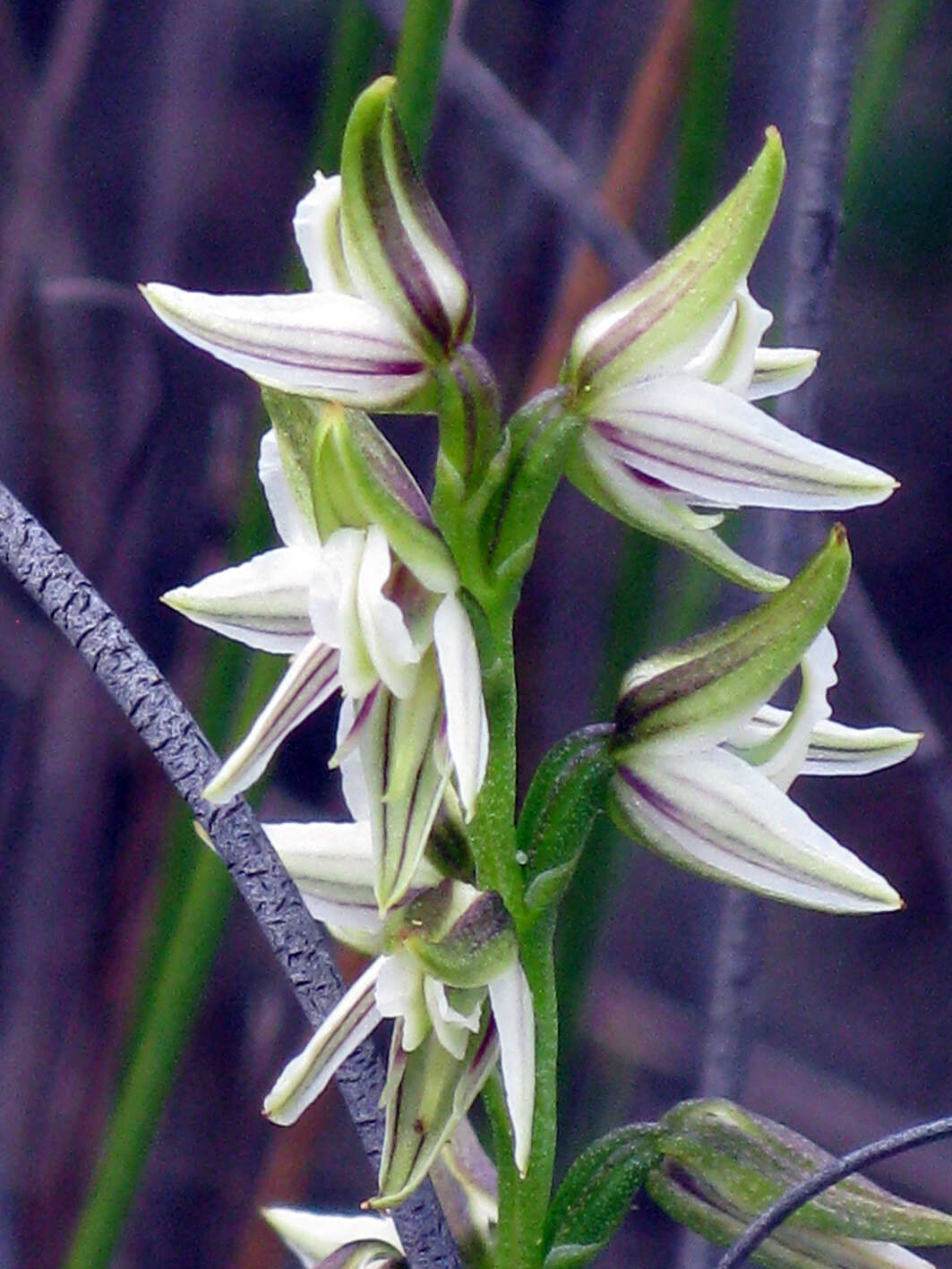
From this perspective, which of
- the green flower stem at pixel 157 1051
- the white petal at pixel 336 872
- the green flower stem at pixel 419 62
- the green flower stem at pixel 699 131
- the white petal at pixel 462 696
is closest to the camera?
the white petal at pixel 462 696

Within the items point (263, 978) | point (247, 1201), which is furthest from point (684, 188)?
point (263, 978)

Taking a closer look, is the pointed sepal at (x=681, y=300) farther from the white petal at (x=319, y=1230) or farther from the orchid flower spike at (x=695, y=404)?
the white petal at (x=319, y=1230)

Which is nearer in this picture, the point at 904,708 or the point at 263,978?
the point at 904,708

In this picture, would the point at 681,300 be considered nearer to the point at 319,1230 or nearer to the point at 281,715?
the point at 281,715

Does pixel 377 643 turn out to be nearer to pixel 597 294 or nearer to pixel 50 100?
pixel 597 294

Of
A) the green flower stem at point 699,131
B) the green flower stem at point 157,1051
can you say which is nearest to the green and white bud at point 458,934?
the green flower stem at point 157,1051
